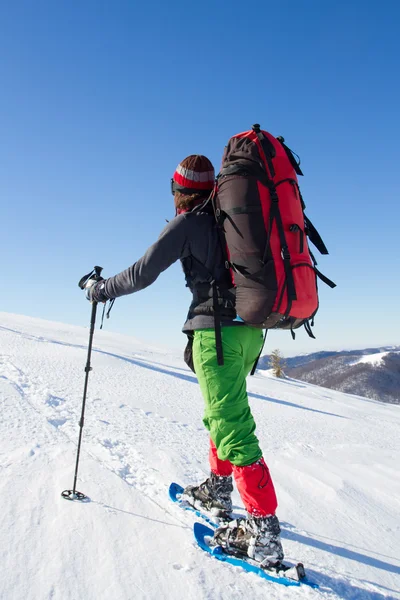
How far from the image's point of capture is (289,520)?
3191 millimetres

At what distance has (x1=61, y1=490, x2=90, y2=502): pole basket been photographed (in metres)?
2.83

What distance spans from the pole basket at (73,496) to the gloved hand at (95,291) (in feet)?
4.78

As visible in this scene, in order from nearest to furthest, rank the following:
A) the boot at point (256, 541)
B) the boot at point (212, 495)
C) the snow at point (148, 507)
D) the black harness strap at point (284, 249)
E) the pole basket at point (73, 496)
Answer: the snow at point (148, 507) → the boot at point (256, 541) → the black harness strap at point (284, 249) → the pole basket at point (73, 496) → the boot at point (212, 495)

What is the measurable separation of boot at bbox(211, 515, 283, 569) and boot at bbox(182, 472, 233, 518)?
512 mm

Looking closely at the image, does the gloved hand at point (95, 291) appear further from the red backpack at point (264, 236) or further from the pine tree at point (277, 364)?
the pine tree at point (277, 364)

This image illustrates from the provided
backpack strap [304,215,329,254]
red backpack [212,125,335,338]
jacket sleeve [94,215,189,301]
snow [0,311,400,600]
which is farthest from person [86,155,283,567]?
backpack strap [304,215,329,254]

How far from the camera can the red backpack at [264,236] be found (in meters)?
2.50

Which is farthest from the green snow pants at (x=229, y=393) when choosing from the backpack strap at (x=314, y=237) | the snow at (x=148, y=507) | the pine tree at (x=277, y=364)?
the pine tree at (x=277, y=364)

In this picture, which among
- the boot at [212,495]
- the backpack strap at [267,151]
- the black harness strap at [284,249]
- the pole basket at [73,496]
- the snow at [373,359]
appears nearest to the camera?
the black harness strap at [284,249]

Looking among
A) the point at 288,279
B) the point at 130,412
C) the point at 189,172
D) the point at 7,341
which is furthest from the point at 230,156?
the point at 7,341

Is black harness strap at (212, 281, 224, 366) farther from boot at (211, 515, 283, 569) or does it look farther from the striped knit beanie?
boot at (211, 515, 283, 569)

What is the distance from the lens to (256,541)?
2457mm

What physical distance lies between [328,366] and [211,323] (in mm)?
151783

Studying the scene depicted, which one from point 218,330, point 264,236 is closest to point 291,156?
point 264,236
